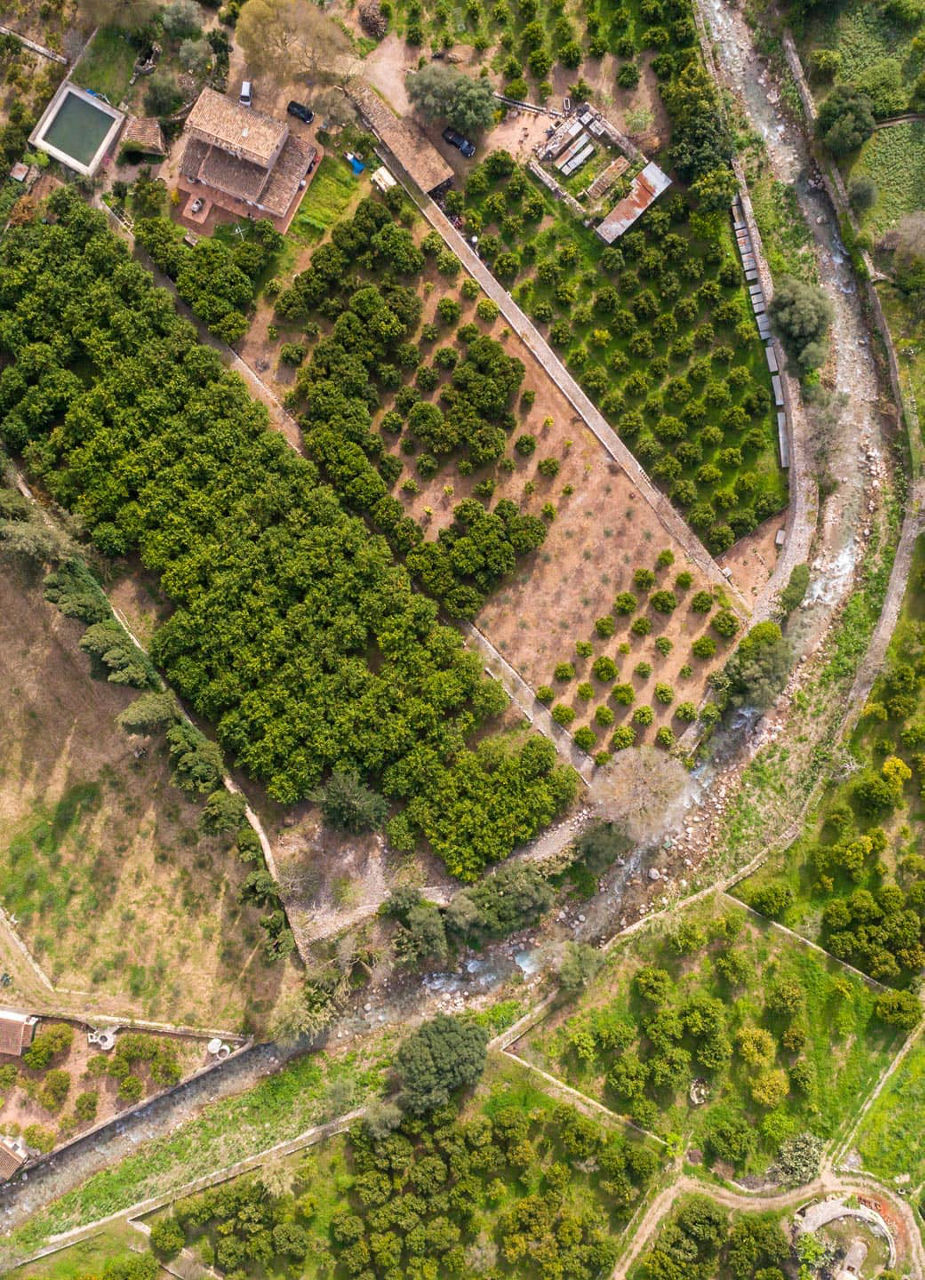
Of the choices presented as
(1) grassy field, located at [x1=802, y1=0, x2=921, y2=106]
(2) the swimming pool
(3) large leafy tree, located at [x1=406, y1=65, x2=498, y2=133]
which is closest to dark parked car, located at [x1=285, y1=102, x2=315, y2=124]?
(3) large leafy tree, located at [x1=406, y1=65, x2=498, y2=133]

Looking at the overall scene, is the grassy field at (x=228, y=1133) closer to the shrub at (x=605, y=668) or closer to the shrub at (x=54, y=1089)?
the shrub at (x=54, y=1089)

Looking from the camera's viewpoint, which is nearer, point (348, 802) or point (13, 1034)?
point (348, 802)

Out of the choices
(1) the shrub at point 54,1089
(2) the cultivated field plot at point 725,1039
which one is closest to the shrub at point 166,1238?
(1) the shrub at point 54,1089

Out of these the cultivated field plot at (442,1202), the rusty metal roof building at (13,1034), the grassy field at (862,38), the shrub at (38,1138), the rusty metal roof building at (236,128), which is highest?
the grassy field at (862,38)

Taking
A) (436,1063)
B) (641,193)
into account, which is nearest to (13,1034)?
(436,1063)

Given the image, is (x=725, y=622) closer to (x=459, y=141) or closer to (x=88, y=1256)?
(x=459, y=141)

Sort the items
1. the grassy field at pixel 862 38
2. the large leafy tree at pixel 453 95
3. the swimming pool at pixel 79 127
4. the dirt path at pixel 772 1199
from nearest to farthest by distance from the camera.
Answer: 1. the dirt path at pixel 772 1199
2. the large leafy tree at pixel 453 95
3. the swimming pool at pixel 79 127
4. the grassy field at pixel 862 38
